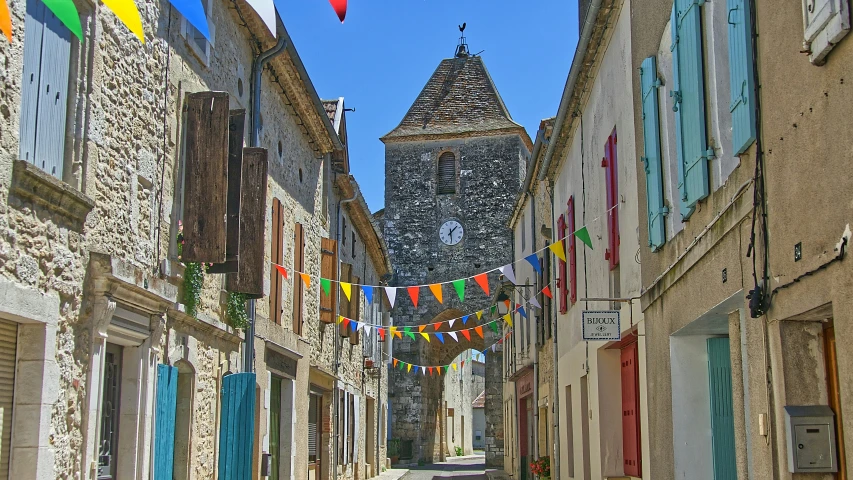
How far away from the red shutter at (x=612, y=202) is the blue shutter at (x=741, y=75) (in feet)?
13.6

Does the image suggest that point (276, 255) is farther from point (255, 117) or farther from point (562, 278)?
point (562, 278)

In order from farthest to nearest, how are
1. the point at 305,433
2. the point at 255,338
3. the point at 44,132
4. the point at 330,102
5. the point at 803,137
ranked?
the point at 330,102, the point at 305,433, the point at 255,338, the point at 44,132, the point at 803,137

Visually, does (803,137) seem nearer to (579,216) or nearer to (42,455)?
(42,455)

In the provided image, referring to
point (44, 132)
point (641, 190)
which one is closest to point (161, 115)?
point (44, 132)

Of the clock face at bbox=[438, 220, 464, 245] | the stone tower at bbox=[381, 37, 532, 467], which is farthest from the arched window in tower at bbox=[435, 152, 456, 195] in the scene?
the clock face at bbox=[438, 220, 464, 245]

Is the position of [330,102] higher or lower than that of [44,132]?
higher

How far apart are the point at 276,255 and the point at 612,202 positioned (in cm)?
468

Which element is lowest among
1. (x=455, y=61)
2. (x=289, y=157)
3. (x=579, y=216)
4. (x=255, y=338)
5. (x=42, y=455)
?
(x=42, y=455)

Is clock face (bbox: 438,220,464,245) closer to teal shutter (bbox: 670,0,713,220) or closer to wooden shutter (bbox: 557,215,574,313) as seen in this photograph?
wooden shutter (bbox: 557,215,574,313)

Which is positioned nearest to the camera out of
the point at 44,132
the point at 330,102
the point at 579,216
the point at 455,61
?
the point at 44,132

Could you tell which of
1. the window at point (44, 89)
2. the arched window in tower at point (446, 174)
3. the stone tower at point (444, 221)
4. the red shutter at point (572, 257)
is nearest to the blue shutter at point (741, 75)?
the window at point (44, 89)

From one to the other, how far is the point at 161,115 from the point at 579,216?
19.1ft

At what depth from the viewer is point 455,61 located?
37.6 metres

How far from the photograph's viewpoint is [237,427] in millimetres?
10422
